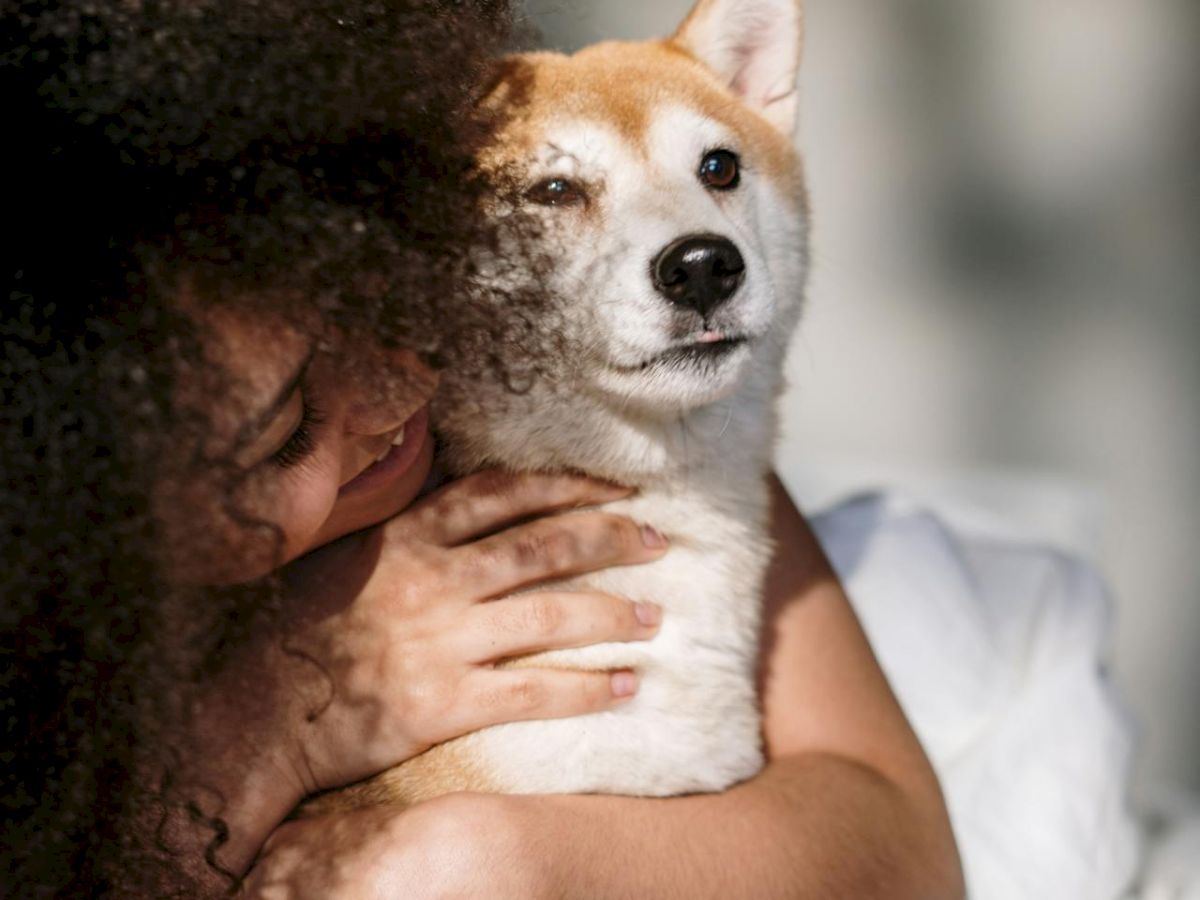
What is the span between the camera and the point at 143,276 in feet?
2.49

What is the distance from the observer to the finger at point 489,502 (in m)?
1.07

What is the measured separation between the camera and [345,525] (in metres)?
1.04

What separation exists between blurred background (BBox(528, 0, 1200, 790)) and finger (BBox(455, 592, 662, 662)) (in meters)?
1.58

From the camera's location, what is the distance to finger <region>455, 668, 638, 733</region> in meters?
1.01

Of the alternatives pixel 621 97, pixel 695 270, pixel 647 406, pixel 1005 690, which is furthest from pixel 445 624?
pixel 1005 690

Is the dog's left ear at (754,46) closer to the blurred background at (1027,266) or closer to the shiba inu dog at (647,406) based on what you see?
the shiba inu dog at (647,406)

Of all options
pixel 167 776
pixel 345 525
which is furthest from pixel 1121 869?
pixel 167 776

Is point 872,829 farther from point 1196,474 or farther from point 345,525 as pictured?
point 1196,474

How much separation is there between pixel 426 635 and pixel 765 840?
1.11 feet

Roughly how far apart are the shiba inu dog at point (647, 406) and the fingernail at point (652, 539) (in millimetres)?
10

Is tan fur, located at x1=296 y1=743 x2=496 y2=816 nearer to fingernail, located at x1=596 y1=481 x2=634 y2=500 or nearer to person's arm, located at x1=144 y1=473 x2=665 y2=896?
person's arm, located at x1=144 y1=473 x2=665 y2=896

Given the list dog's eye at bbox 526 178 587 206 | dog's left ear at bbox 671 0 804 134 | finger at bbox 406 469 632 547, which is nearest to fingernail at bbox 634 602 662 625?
finger at bbox 406 469 632 547

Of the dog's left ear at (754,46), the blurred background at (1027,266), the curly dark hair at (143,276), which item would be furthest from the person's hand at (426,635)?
the blurred background at (1027,266)

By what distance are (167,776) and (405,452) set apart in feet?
1.04
